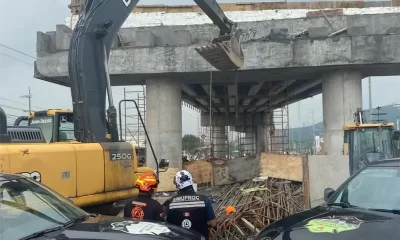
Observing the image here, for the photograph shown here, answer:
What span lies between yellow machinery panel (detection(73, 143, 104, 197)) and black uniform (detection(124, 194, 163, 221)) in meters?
1.47

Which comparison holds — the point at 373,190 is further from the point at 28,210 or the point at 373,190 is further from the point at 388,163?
the point at 28,210

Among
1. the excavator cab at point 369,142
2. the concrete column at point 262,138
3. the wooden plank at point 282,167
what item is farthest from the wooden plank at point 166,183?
the concrete column at point 262,138

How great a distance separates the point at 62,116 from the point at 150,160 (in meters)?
9.76

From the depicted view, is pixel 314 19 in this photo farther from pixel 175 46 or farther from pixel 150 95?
pixel 150 95

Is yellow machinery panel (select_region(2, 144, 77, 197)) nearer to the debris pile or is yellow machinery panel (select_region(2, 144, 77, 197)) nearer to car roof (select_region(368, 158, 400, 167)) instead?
the debris pile

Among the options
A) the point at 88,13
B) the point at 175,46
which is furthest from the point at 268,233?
the point at 175,46

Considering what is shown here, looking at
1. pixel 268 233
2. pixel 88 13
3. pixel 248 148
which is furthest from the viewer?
pixel 248 148

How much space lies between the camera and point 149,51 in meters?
18.6

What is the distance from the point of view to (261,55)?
18.2 meters

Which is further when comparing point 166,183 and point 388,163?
point 166,183

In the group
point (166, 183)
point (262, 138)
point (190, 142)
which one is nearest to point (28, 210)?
point (166, 183)

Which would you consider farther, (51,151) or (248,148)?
(248,148)

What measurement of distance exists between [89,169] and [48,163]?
0.88 metres

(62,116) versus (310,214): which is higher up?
(62,116)
